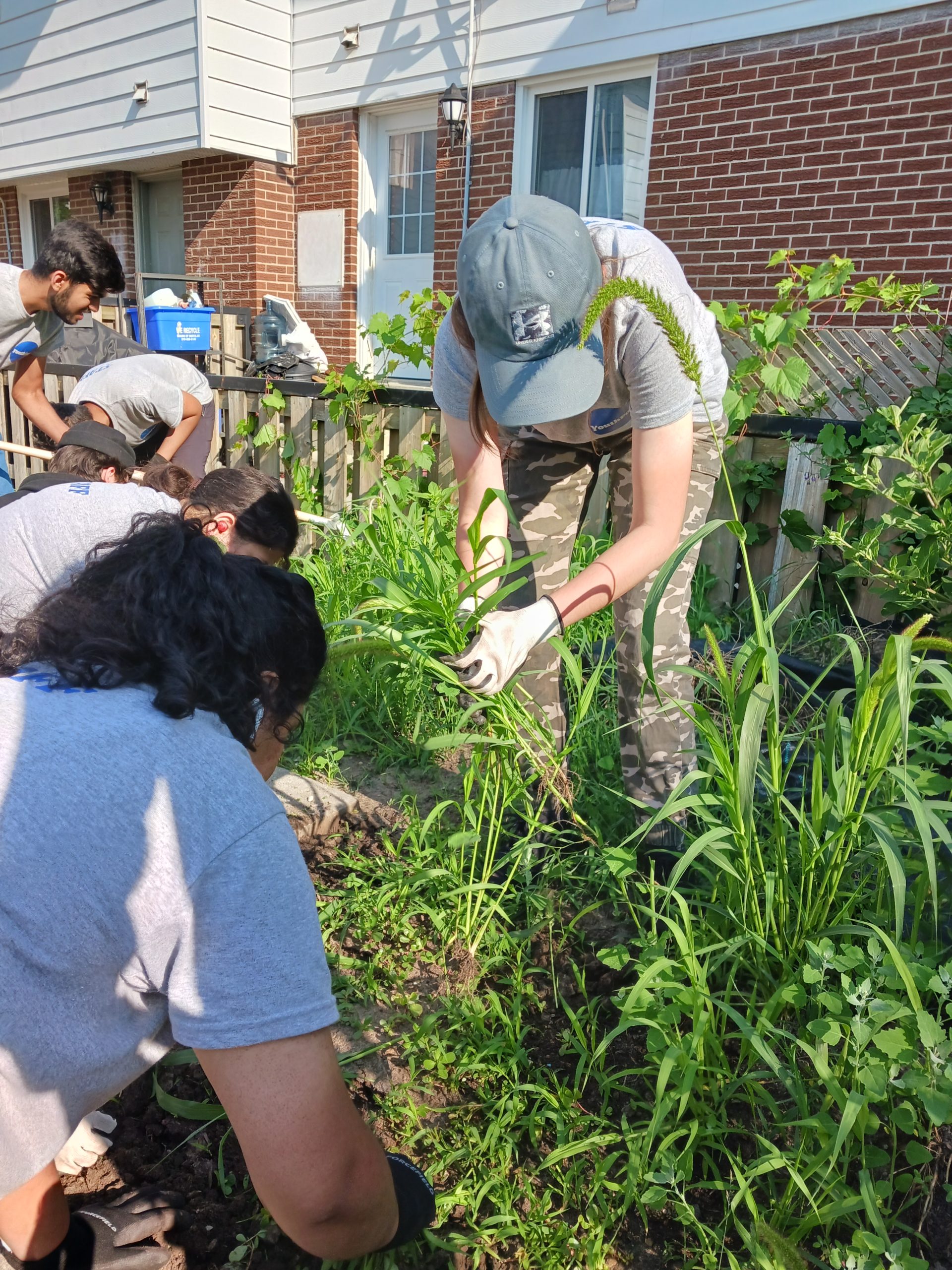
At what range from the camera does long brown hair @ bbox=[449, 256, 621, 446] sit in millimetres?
1676

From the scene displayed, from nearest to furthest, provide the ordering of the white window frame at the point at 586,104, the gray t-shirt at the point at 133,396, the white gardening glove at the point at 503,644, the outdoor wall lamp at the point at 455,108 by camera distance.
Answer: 1. the white gardening glove at the point at 503,644
2. the gray t-shirt at the point at 133,396
3. the white window frame at the point at 586,104
4. the outdoor wall lamp at the point at 455,108

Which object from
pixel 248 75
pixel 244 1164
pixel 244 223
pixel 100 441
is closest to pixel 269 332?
pixel 244 223

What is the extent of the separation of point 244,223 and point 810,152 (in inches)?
202

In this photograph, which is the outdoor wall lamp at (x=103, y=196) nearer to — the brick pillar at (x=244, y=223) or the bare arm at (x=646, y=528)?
the brick pillar at (x=244, y=223)

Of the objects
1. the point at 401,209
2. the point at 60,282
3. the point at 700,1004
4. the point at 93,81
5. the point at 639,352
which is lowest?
the point at 700,1004


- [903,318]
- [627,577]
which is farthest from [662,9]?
[627,577]

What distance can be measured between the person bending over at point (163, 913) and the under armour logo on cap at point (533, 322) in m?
0.71

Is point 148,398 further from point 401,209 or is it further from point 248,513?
point 401,209

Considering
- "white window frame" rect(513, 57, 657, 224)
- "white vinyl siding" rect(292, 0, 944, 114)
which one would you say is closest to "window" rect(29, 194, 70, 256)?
"white vinyl siding" rect(292, 0, 944, 114)

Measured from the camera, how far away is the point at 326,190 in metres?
8.14

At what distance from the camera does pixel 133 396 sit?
405cm

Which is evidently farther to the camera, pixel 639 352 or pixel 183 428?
pixel 183 428

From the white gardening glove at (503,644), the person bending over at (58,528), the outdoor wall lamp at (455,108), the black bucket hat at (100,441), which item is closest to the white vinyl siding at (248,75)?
the outdoor wall lamp at (455,108)

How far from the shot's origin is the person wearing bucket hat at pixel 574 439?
1504 millimetres
